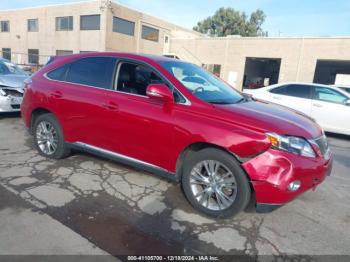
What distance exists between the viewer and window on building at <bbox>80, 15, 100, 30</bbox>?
2760 centimetres

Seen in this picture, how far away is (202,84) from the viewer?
157 inches

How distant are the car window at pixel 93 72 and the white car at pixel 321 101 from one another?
6282mm

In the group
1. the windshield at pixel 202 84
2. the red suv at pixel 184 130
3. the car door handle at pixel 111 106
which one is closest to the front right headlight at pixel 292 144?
the red suv at pixel 184 130

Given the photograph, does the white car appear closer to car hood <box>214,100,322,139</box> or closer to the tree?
car hood <box>214,100,322,139</box>

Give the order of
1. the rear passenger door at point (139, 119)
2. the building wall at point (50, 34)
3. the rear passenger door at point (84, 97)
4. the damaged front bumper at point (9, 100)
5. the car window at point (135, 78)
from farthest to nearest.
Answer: the building wall at point (50, 34) < the damaged front bumper at point (9, 100) < the rear passenger door at point (84, 97) < the car window at point (135, 78) < the rear passenger door at point (139, 119)

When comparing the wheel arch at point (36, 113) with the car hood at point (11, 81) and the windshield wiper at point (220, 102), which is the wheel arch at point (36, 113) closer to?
the windshield wiper at point (220, 102)

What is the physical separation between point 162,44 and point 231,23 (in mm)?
29979

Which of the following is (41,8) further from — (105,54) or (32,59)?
(105,54)

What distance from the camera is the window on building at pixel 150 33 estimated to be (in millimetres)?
31869

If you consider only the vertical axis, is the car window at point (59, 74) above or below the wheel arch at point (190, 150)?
above

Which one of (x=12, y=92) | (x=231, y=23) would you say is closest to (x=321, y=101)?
(x=12, y=92)

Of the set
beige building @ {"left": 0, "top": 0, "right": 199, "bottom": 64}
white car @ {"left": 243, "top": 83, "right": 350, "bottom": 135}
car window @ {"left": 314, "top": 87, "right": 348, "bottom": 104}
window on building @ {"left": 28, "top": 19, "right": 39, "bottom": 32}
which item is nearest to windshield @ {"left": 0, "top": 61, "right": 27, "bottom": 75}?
white car @ {"left": 243, "top": 83, "right": 350, "bottom": 135}

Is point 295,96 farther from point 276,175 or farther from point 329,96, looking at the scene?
point 276,175

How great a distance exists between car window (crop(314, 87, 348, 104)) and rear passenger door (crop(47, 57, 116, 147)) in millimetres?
6550
